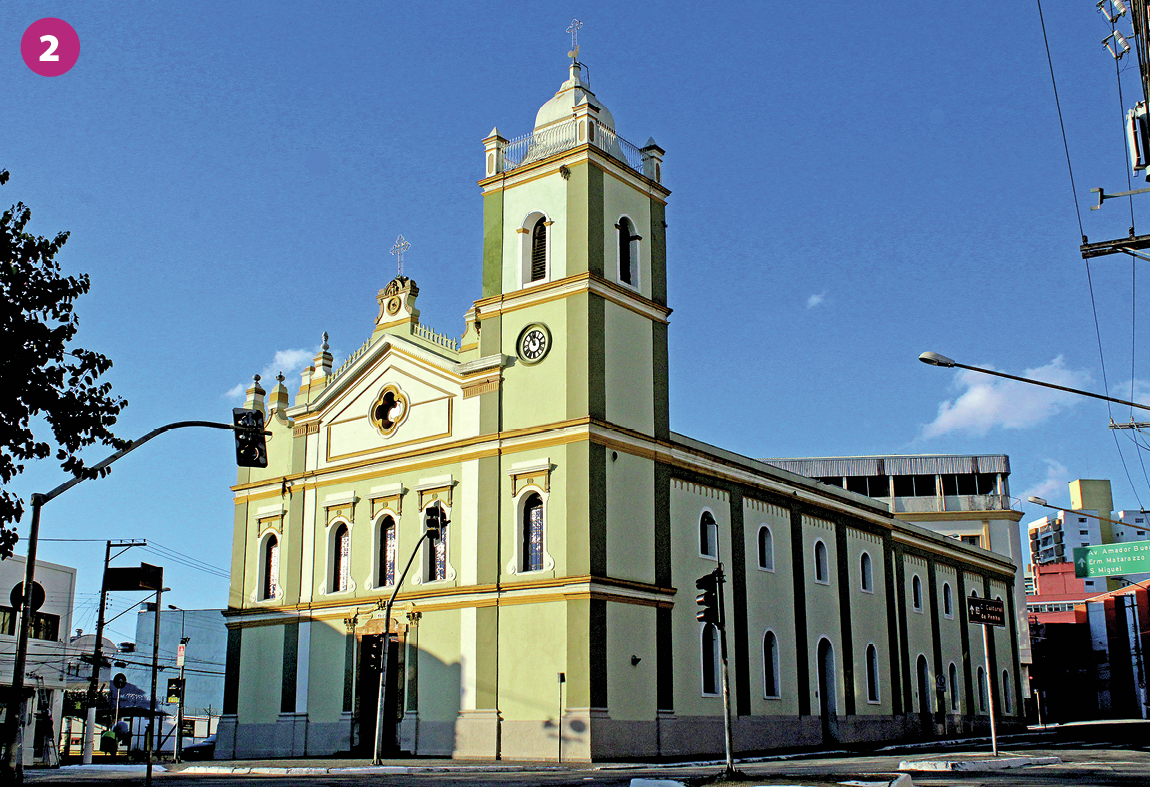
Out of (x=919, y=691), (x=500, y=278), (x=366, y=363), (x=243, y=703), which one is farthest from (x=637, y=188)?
(x=919, y=691)

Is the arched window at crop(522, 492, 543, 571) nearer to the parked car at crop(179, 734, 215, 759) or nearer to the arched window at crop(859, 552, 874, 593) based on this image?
the arched window at crop(859, 552, 874, 593)

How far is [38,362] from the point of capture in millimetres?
16312

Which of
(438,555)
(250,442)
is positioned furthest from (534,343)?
(250,442)

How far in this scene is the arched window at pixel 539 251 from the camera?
1475 inches

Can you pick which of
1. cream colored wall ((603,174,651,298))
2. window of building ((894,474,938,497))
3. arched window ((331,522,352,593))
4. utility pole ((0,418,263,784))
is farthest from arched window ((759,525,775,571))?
window of building ((894,474,938,497))

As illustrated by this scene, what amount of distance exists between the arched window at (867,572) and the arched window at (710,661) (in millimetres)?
13363

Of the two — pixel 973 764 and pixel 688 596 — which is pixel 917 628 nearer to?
pixel 688 596

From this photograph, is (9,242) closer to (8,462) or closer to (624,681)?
(8,462)

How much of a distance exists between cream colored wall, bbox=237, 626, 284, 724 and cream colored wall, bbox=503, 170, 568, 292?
15970 mm

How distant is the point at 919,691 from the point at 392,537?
1036 inches

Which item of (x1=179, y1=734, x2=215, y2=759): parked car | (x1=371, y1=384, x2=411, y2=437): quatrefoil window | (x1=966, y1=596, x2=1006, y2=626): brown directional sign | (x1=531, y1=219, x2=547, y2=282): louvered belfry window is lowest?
(x1=179, y1=734, x2=215, y2=759): parked car

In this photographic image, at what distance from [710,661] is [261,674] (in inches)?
658

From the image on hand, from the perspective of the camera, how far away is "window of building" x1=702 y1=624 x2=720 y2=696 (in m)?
37.3

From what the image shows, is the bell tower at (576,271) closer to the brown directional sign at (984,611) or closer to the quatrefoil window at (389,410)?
the quatrefoil window at (389,410)
